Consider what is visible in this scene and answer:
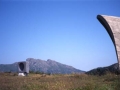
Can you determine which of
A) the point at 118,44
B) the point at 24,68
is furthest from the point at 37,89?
the point at 24,68

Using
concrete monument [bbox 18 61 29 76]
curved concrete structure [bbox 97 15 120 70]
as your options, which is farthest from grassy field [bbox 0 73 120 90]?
concrete monument [bbox 18 61 29 76]

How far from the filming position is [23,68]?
944 inches

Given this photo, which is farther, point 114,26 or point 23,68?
point 23,68

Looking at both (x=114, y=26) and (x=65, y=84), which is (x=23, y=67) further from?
(x=65, y=84)

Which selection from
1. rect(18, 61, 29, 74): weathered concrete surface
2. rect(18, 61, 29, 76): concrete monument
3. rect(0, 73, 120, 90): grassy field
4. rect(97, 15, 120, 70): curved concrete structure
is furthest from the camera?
rect(18, 61, 29, 74): weathered concrete surface

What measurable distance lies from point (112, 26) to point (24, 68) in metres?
14.0

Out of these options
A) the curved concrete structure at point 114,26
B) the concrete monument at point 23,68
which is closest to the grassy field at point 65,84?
the curved concrete structure at point 114,26

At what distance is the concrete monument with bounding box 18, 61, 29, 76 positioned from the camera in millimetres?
22891

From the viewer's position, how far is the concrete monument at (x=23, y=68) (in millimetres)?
22891

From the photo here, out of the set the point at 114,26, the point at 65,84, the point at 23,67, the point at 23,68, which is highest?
the point at 114,26

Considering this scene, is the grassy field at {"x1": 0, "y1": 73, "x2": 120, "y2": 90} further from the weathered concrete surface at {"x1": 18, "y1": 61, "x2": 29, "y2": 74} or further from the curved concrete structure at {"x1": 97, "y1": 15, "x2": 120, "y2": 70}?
the weathered concrete surface at {"x1": 18, "y1": 61, "x2": 29, "y2": 74}

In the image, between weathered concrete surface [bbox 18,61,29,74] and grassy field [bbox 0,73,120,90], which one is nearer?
grassy field [bbox 0,73,120,90]

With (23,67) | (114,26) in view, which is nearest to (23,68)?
(23,67)

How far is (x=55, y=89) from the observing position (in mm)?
6402
